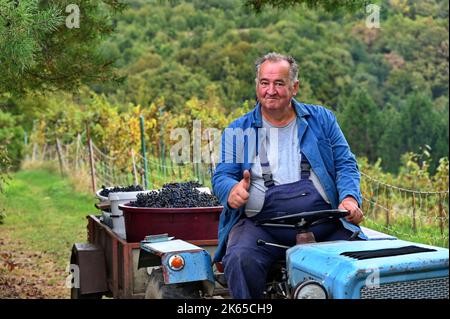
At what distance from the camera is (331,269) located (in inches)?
131

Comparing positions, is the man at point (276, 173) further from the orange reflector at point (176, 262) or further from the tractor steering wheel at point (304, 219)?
the orange reflector at point (176, 262)

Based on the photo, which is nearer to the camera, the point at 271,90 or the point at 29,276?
the point at 271,90

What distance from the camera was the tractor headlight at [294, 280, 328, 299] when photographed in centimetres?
333

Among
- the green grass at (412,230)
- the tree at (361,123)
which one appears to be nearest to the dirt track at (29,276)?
the green grass at (412,230)

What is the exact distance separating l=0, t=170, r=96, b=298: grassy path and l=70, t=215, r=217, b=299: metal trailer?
165 centimetres

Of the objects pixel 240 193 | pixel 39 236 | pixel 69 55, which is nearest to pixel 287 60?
pixel 240 193

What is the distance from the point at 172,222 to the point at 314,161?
115 cm

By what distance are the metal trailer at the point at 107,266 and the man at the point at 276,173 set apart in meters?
0.74

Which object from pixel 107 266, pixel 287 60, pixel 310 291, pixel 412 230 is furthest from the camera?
pixel 412 230

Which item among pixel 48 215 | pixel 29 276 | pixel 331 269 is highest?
pixel 331 269

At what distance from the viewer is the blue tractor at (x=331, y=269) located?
325 centimetres

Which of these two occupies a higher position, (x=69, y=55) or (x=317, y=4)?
(x=317, y=4)

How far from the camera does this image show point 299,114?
412 cm

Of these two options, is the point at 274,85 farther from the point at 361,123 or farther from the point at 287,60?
the point at 361,123
